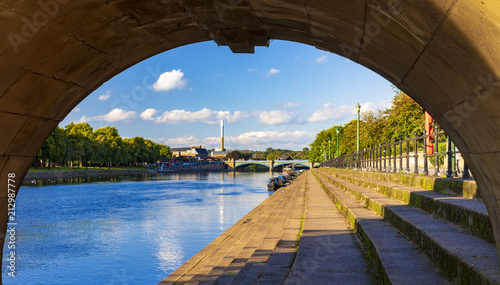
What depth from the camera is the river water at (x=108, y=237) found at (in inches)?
678

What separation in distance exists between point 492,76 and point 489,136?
52 cm

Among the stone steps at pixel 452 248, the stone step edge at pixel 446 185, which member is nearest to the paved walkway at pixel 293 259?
the stone steps at pixel 452 248

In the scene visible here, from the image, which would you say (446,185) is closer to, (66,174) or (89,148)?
(66,174)

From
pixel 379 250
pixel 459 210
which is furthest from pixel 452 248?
pixel 459 210

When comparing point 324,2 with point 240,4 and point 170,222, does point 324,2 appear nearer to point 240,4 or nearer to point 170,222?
point 240,4

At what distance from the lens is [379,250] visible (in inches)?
208

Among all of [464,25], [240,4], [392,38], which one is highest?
[240,4]

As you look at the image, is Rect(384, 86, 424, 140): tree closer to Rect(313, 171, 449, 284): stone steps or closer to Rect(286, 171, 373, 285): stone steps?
Rect(286, 171, 373, 285): stone steps

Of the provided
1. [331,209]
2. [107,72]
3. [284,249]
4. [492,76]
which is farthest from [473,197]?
[331,209]

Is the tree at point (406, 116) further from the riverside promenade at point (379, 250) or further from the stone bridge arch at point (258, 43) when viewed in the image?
the stone bridge arch at point (258, 43)

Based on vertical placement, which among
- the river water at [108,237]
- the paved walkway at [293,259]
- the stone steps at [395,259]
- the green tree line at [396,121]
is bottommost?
the river water at [108,237]

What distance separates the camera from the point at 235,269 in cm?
904

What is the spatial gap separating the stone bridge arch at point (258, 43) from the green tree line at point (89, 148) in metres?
68.8

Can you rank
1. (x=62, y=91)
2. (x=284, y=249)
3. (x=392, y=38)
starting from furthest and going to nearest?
(x=284, y=249) < (x=62, y=91) < (x=392, y=38)
